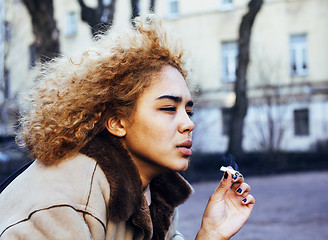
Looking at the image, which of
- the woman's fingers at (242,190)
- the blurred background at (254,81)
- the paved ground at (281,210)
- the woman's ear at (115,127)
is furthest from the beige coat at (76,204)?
the blurred background at (254,81)

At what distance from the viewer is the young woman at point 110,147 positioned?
1737 mm

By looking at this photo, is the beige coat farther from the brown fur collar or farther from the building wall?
the building wall

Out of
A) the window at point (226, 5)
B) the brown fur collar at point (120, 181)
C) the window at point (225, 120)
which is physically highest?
the brown fur collar at point (120, 181)

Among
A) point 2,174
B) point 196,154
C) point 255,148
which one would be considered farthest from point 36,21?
point 255,148

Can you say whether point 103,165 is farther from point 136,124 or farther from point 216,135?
point 216,135

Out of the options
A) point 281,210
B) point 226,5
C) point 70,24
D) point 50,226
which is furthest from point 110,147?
point 70,24

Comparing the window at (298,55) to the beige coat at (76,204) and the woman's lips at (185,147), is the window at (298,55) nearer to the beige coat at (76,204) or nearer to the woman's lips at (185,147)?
the woman's lips at (185,147)

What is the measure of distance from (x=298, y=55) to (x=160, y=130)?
21769 millimetres

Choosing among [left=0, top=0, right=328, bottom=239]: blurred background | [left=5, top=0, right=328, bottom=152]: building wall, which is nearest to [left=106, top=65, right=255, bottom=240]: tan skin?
[left=0, top=0, right=328, bottom=239]: blurred background

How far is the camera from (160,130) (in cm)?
206

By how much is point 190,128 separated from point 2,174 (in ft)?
41.7

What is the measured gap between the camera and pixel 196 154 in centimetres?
1605

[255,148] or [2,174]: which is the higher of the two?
[2,174]

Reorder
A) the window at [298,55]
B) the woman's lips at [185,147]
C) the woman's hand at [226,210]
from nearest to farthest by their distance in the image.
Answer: the woman's lips at [185,147] → the woman's hand at [226,210] → the window at [298,55]
